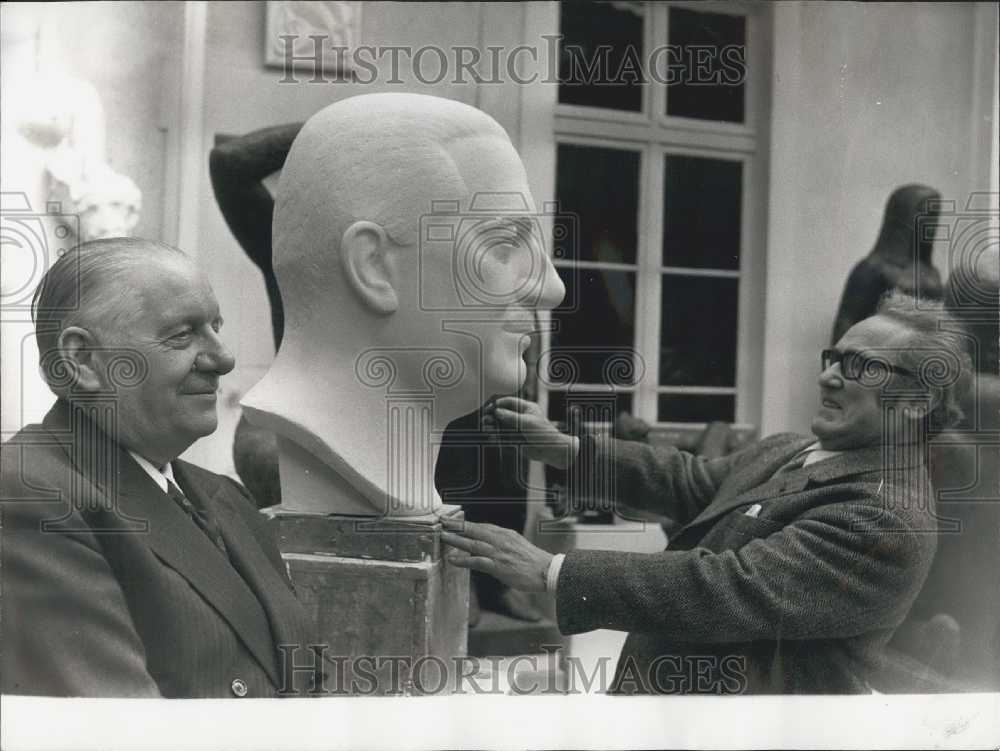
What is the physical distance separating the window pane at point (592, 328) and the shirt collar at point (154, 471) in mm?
567

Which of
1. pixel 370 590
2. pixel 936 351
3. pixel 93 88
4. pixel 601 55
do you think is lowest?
pixel 370 590

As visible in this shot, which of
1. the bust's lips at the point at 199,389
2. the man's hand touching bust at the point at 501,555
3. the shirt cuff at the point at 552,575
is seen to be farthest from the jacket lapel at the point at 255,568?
the shirt cuff at the point at 552,575

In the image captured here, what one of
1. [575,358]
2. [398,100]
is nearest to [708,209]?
[575,358]

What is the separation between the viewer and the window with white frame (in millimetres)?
1467

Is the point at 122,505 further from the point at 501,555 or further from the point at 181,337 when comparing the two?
the point at 501,555

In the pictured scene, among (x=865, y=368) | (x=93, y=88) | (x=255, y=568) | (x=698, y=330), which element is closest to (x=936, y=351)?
(x=865, y=368)

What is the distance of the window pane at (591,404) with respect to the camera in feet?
4.83

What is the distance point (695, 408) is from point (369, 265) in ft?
1.99

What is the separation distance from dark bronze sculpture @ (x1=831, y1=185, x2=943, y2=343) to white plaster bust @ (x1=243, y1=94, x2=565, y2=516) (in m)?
0.57

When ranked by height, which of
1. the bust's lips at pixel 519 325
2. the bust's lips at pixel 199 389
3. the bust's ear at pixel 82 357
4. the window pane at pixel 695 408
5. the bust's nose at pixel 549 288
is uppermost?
the bust's nose at pixel 549 288

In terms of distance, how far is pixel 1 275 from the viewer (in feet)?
4.20

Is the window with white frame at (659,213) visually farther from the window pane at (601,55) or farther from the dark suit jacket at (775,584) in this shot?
the dark suit jacket at (775,584)

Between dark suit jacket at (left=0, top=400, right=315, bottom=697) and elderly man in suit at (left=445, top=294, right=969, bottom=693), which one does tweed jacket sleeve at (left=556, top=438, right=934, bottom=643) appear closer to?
elderly man in suit at (left=445, top=294, right=969, bottom=693)

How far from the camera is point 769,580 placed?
52.1 inches
